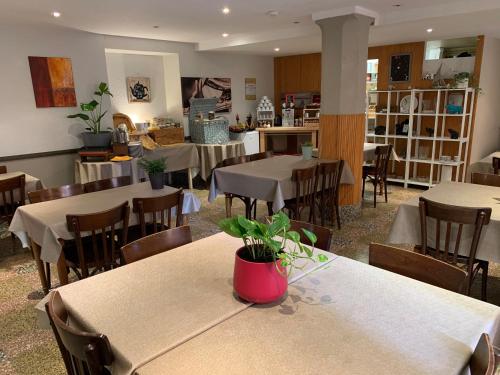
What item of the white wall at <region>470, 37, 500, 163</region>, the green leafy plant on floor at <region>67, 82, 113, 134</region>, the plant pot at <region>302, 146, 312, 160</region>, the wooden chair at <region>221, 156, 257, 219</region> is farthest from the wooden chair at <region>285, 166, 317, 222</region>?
the white wall at <region>470, 37, 500, 163</region>

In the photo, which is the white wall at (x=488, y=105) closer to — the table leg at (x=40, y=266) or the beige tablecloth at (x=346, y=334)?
the beige tablecloth at (x=346, y=334)

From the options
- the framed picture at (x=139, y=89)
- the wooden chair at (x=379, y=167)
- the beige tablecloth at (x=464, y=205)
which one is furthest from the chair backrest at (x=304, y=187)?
the framed picture at (x=139, y=89)

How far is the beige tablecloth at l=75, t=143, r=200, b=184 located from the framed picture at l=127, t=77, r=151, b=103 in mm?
1071

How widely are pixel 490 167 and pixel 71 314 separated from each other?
4.88m

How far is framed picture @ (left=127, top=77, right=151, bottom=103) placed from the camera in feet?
20.3

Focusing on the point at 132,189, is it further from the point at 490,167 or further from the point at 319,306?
the point at 490,167

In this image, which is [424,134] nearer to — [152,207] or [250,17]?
[250,17]

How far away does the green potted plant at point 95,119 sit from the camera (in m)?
5.07

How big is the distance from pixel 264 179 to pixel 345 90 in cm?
160

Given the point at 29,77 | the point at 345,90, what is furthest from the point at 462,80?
the point at 29,77

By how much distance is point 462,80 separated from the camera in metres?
5.52

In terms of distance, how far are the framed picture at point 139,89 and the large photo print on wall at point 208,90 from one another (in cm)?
60

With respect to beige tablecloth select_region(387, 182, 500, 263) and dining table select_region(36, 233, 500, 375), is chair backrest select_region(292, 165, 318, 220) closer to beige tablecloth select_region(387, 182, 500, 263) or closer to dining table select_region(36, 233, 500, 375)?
beige tablecloth select_region(387, 182, 500, 263)

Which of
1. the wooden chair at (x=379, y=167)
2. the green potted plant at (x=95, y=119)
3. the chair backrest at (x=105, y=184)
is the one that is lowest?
the wooden chair at (x=379, y=167)
